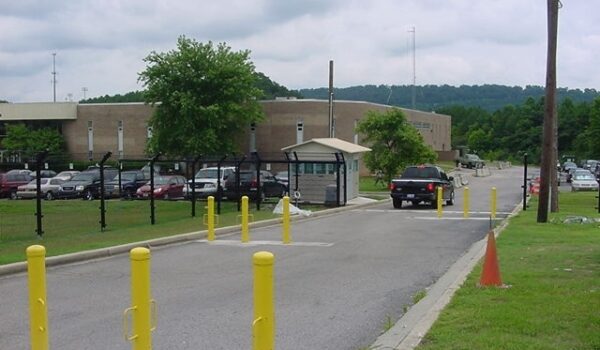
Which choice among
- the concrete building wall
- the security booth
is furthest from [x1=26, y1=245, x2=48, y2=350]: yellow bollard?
the concrete building wall

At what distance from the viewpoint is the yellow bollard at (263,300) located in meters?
5.03

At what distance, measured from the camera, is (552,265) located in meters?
11.7

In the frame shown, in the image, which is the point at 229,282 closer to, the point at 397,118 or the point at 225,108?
the point at 397,118

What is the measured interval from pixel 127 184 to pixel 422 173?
47.3 feet

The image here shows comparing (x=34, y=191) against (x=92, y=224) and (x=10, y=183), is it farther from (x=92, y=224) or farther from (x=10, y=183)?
(x=92, y=224)

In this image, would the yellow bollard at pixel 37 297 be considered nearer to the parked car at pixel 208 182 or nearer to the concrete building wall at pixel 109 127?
the parked car at pixel 208 182

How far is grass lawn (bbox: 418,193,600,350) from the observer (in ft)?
21.7

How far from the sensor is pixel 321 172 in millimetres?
30922

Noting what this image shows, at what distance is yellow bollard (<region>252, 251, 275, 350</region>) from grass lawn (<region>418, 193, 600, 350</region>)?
77.0 inches

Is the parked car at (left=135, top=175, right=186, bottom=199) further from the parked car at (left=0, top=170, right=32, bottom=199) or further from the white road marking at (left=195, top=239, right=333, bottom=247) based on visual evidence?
the white road marking at (left=195, top=239, right=333, bottom=247)

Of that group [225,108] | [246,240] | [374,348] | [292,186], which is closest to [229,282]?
[374,348]

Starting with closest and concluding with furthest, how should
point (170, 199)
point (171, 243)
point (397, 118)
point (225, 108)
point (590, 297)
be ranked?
point (590, 297), point (171, 243), point (170, 199), point (397, 118), point (225, 108)

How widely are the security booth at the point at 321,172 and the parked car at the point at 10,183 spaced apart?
17507 millimetres

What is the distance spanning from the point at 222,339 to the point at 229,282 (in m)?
3.62
